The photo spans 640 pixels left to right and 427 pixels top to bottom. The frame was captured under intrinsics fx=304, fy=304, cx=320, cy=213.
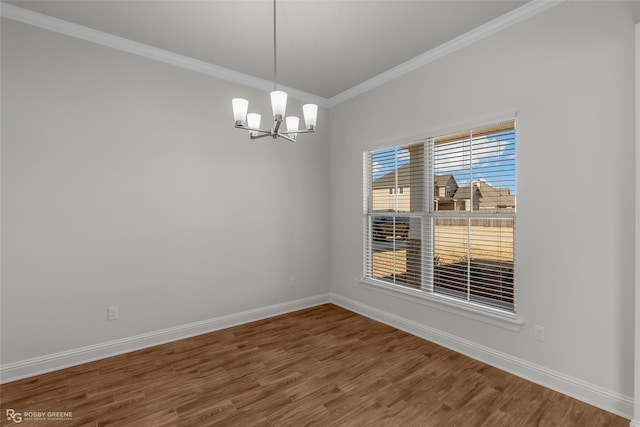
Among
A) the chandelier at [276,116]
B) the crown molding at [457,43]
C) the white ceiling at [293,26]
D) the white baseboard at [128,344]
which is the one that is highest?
the white ceiling at [293,26]

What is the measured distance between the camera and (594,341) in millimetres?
2193

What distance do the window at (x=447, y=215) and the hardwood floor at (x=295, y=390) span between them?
0.74m

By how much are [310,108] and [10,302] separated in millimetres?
2939

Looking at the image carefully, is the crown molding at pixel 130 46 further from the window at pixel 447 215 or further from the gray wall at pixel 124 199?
the window at pixel 447 215

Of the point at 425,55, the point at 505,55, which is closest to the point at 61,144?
the point at 425,55

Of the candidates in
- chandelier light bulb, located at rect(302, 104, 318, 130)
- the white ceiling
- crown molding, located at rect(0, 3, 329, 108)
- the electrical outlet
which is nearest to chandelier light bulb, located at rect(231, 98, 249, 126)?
chandelier light bulb, located at rect(302, 104, 318, 130)

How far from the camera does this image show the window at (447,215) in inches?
107

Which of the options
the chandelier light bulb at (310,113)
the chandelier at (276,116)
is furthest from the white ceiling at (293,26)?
the chandelier light bulb at (310,113)

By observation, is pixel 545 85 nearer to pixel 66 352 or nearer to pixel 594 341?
pixel 594 341

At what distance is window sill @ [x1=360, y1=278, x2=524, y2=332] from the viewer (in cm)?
264

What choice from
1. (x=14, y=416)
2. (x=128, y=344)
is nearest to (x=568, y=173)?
(x=128, y=344)

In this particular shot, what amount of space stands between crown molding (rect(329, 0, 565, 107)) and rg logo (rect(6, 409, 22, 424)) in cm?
445

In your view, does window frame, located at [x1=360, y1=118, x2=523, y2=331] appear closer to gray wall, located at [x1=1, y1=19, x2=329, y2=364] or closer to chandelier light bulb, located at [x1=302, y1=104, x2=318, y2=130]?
gray wall, located at [x1=1, y1=19, x2=329, y2=364]

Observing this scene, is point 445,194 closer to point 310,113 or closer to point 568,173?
point 568,173
